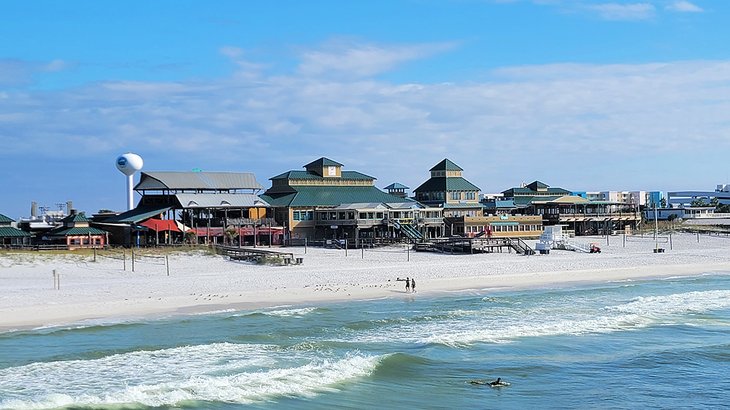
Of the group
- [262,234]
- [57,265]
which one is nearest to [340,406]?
[57,265]

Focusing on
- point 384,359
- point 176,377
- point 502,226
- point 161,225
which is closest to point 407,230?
point 502,226

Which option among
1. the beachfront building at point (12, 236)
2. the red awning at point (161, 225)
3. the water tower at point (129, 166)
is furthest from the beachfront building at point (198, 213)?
the water tower at point (129, 166)

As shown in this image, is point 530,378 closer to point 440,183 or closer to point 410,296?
point 410,296

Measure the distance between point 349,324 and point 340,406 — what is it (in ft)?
39.4

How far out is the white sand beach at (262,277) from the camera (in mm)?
35969

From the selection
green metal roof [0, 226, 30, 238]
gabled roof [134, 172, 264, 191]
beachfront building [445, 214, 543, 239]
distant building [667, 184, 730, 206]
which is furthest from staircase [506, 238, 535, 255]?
distant building [667, 184, 730, 206]

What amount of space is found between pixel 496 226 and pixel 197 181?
90.2ft

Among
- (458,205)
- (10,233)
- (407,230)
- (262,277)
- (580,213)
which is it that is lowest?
(262,277)

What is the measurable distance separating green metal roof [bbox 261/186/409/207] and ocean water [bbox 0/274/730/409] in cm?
3371

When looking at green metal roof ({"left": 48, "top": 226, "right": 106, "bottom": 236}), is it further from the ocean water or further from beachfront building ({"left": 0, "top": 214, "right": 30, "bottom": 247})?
the ocean water

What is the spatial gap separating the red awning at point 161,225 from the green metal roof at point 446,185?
2984cm

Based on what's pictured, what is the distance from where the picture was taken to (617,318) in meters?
34.2

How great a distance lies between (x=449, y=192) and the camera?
81.7 metres

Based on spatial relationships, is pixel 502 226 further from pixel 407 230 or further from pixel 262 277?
pixel 262 277
